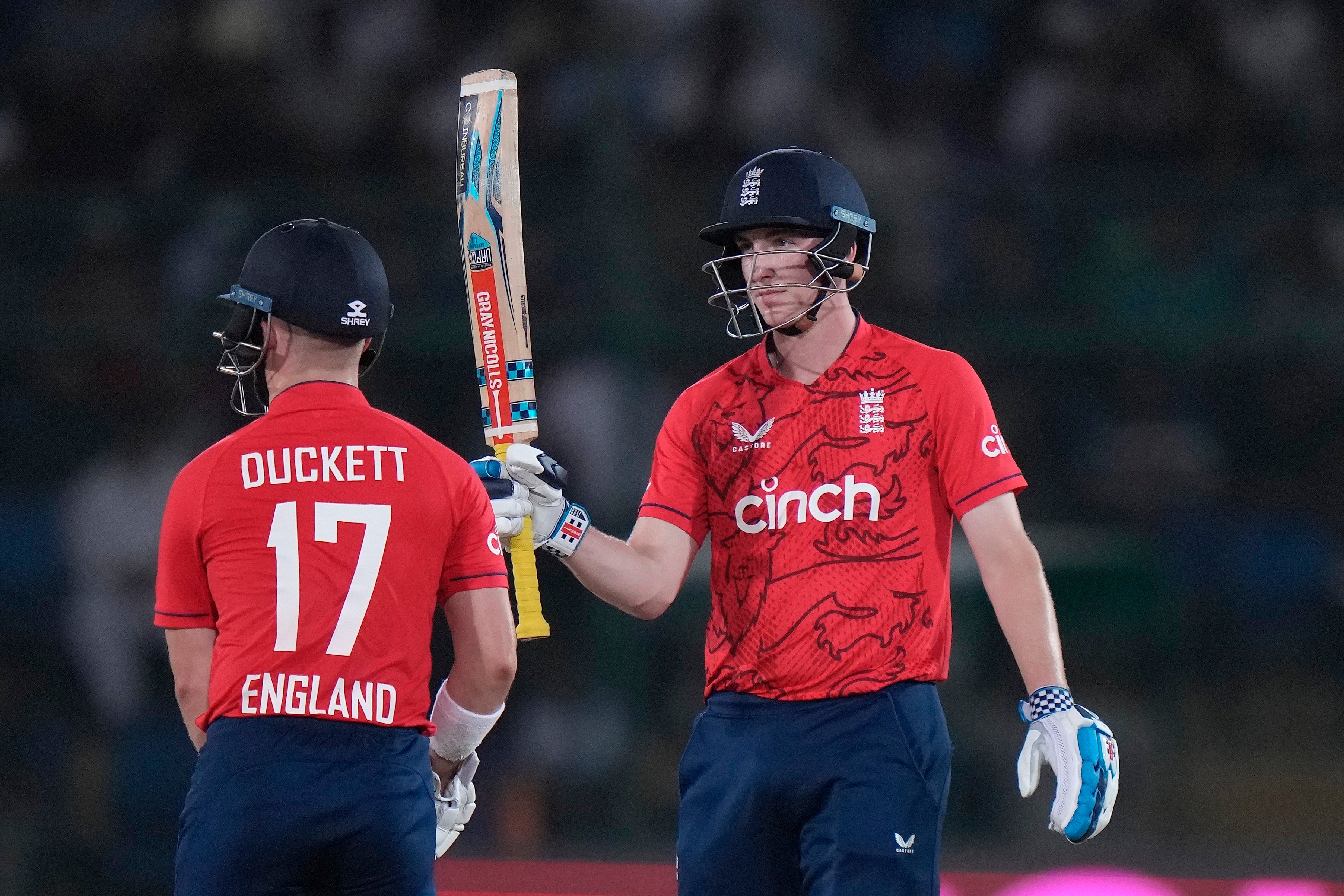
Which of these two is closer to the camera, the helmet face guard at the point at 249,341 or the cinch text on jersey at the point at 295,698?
the cinch text on jersey at the point at 295,698

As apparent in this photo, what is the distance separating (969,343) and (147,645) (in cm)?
369

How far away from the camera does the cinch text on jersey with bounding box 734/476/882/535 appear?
276 centimetres

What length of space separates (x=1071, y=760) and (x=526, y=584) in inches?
40.7

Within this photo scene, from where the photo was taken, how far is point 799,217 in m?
2.86

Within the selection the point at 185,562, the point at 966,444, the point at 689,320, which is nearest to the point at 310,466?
the point at 185,562

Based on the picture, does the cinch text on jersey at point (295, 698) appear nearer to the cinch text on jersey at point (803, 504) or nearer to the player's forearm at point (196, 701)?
the player's forearm at point (196, 701)

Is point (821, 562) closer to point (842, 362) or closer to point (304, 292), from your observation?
point (842, 362)

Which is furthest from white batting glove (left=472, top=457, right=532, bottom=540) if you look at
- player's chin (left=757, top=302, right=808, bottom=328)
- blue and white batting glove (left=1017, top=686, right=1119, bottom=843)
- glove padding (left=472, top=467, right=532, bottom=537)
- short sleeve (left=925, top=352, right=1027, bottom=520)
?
blue and white batting glove (left=1017, top=686, right=1119, bottom=843)

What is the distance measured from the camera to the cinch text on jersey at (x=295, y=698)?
2291 millimetres

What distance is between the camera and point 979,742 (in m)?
6.12

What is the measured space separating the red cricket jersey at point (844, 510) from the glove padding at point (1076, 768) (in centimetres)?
22

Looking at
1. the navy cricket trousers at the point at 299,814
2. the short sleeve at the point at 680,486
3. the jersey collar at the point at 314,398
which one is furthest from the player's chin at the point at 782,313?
the navy cricket trousers at the point at 299,814

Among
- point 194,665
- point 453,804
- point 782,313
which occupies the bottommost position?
point 453,804

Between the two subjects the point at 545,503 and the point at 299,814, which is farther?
the point at 545,503
